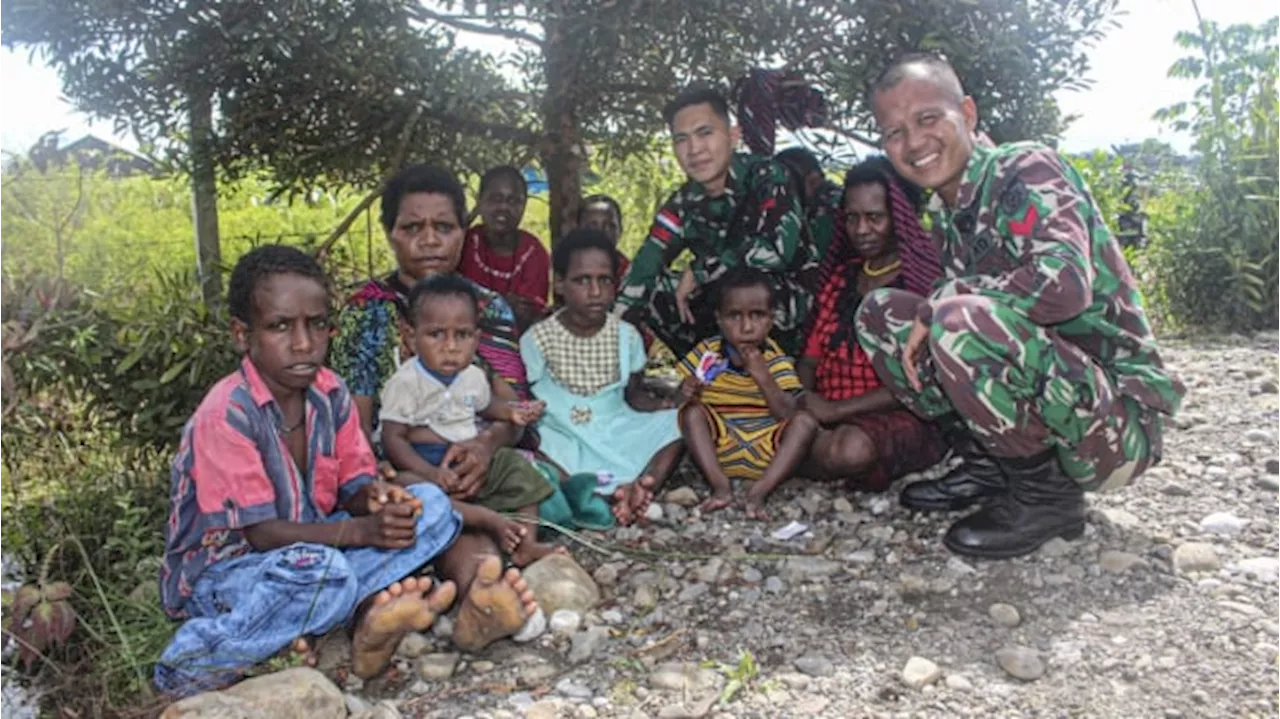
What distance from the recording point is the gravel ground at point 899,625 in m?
2.49

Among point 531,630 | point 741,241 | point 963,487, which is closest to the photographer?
point 531,630

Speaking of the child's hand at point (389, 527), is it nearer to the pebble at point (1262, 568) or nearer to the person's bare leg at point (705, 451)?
the person's bare leg at point (705, 451)

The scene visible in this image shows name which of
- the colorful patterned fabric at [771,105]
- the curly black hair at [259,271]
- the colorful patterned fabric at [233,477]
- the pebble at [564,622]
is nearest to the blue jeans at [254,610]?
the colorful patterned fabric at [233,477]

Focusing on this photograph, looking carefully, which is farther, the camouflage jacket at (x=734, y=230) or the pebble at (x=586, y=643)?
the camouflage jacket at (x=734, y=230)

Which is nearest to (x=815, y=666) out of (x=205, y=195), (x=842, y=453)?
(x=842, y=453)

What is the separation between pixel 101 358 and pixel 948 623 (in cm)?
288

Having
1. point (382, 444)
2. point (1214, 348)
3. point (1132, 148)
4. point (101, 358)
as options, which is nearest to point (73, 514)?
point (101, 358)

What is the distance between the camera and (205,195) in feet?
15.9

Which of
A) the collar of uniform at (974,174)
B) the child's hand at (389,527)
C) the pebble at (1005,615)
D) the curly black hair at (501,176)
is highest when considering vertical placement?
the curly black hair at (501,176)

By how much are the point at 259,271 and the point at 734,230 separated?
6.85ft

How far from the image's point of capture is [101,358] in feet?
12.1

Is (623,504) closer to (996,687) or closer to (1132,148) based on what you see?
(996,687)

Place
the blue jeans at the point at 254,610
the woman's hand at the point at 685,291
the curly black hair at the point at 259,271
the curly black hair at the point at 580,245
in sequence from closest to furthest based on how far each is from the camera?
the blue jeans at the point at 254,610 < the curly black hair at the point at 259,271 < the curly black hair at the point at 580,245 < the woman's hand at the point at 685,291

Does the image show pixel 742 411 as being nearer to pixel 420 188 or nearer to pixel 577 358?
pixel 577 358
